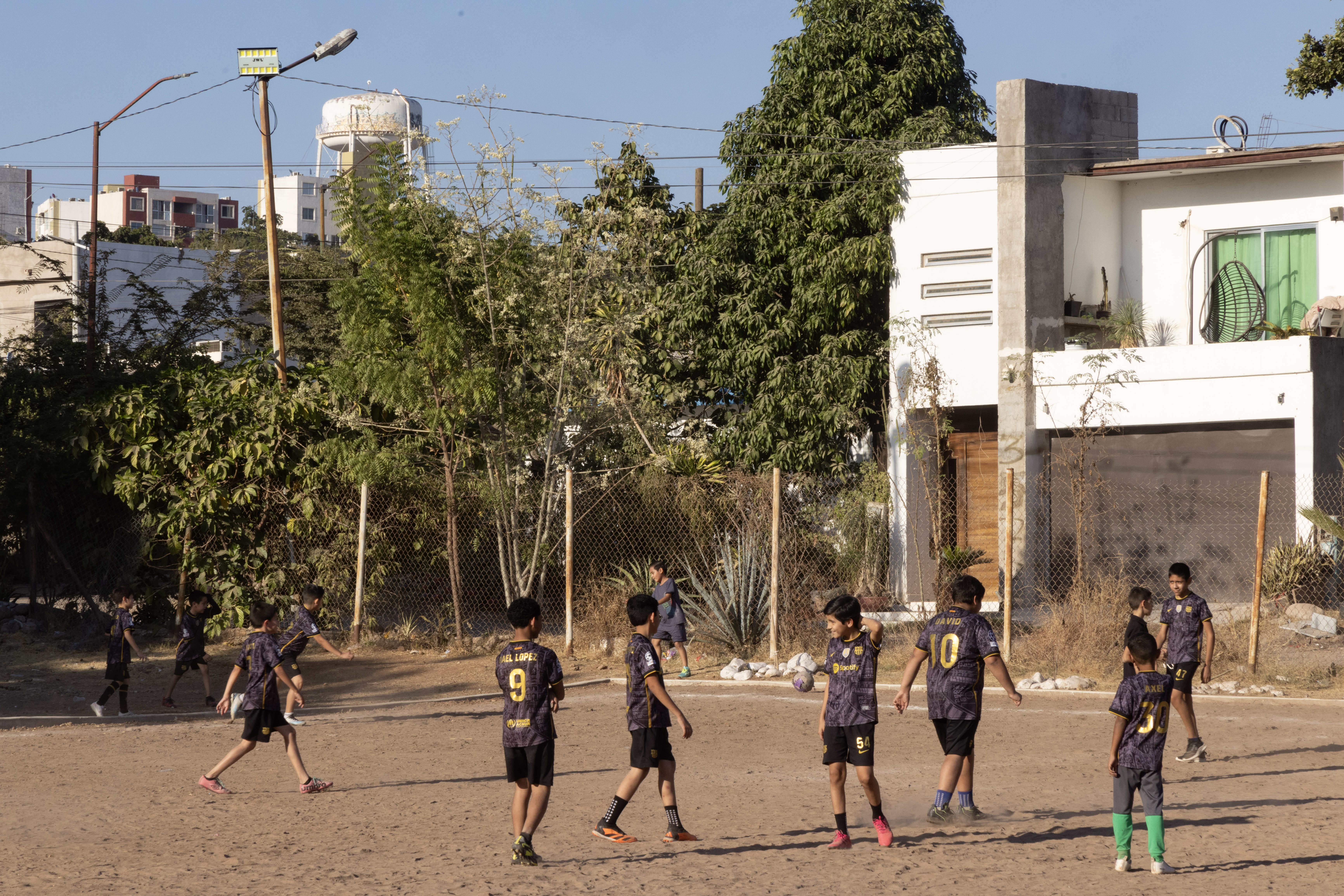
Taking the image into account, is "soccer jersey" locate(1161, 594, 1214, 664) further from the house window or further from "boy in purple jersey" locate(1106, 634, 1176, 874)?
the house window

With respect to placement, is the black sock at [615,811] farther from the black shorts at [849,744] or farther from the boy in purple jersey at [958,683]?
the boy in purple jersey at [958,683]

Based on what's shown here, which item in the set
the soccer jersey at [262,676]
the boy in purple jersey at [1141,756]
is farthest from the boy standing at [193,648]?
the boy in purple jersey at [1141,756]

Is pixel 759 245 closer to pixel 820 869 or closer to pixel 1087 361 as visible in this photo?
pixel 1087 361

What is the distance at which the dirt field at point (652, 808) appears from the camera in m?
6.62

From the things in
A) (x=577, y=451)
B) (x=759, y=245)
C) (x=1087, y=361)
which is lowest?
(x=577, y=451)

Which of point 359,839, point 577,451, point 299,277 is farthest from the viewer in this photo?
point 299,277

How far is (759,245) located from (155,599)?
34.3 feet

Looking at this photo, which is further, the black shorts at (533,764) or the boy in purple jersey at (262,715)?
the boy in purple jersey at (262,715)

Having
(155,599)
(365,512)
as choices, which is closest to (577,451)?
(365,512)

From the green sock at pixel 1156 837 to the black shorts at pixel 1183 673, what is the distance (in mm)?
2978

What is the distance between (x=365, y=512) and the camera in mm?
16281

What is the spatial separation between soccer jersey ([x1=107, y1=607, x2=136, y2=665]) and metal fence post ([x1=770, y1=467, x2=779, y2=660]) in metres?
6.55

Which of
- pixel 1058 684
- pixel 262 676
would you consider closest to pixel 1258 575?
pixel 1058 684

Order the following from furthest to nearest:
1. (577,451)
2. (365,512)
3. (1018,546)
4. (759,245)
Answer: (759,245) → (1018,546) → (577,451) → (365,512)
